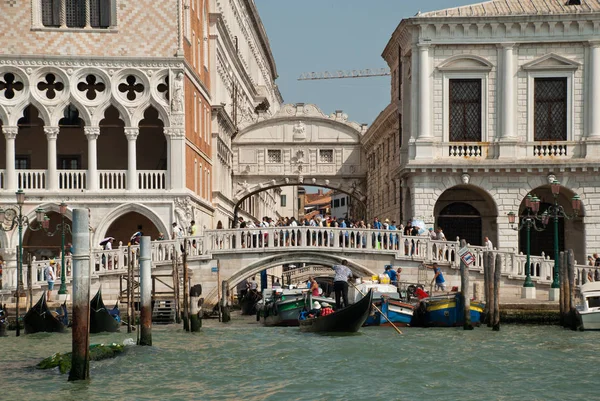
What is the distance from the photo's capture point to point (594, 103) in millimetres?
33062

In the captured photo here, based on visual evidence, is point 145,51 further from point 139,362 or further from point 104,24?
point 139,362

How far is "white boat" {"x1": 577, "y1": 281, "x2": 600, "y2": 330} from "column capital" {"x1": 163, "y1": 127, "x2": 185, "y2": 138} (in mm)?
12098

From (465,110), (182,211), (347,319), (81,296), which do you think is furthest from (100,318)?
(465,110)

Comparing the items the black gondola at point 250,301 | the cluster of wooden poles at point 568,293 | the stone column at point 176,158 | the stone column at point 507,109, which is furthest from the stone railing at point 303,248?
the black gondola at point 250,301

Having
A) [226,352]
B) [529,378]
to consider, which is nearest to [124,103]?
[226,352]

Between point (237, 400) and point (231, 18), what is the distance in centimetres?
3321

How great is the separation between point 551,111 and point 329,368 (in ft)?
53.8

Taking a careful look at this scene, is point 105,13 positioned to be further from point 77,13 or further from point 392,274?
point 392,274

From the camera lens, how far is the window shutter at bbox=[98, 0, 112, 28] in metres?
33.1

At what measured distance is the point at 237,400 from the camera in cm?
1609

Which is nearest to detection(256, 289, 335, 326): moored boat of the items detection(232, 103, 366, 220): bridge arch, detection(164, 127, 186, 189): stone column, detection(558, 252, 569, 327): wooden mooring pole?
detection(164, 127, 186, 189): stone column

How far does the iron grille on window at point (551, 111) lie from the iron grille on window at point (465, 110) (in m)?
1.58

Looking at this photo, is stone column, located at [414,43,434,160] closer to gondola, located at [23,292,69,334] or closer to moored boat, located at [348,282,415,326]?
moored boat, located at [348,282,415,326]

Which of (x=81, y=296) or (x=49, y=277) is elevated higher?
(x=81, y=296)
